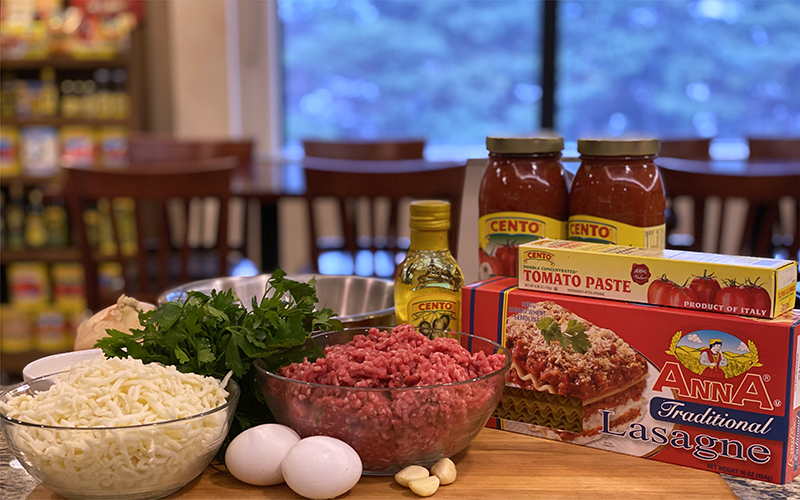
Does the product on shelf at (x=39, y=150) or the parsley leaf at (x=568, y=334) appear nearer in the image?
the parsley leaf at (x=568, y=334)

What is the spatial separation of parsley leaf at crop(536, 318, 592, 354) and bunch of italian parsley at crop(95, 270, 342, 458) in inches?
8.7

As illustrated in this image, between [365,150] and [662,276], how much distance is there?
2.48 metres

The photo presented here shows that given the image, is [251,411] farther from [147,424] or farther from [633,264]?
→ [633,264]

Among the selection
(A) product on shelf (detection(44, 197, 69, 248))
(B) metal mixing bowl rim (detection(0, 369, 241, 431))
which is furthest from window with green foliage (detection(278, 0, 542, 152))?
(B) metal mixing bowl rim (detection(0, 369, 241, 431))

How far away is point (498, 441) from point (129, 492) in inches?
13.7

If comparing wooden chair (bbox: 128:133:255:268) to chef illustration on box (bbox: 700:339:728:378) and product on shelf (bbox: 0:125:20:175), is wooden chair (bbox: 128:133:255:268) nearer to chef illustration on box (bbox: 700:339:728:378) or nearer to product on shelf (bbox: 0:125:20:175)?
product on shelf (bbox: 0:125:20:175)

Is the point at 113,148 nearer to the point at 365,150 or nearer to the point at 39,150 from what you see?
the point at 39,150

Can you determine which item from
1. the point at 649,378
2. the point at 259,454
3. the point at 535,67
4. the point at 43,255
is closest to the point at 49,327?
the point at 43,255

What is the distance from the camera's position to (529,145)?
0.85 meters

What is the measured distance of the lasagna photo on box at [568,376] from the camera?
740 millimetres

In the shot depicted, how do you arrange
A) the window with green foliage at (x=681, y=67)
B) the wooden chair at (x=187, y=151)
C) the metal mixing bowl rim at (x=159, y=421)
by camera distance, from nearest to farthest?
the metal mixing bowl rim at (x=159, y=421) → the wooden chair at (x=187, y=151) → the window with green foliage at (x=681, y=67)

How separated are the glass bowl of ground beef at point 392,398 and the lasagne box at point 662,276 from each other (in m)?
0.11

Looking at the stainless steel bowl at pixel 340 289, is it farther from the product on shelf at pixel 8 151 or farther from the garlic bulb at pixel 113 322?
the product on shelf at pixel 8 151

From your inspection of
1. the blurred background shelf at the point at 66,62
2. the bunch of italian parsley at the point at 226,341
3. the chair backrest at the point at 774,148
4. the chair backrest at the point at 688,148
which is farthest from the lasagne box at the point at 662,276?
the blurred background shelf at the point at 66,62
